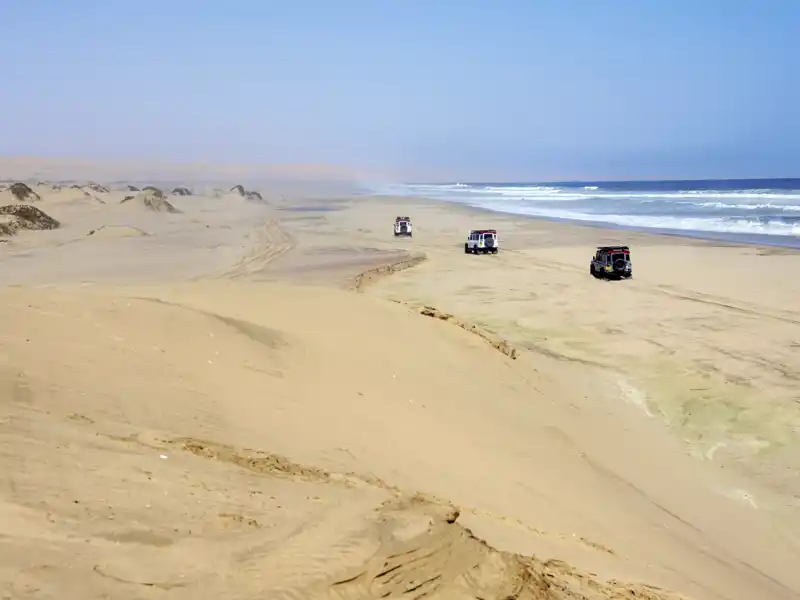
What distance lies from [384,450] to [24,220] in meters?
45.3

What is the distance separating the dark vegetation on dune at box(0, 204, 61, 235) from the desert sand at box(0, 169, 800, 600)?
3008 centimetres

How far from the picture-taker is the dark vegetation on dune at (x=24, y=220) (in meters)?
45.8

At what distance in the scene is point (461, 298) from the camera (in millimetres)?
29312

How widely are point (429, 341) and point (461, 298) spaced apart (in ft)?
40.2

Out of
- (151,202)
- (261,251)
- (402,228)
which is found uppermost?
(151,202)

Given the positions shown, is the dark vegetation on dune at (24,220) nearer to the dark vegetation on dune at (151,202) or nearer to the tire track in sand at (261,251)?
the tire track in sand at (261,251)

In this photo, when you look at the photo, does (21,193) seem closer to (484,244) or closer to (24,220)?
(24,220)

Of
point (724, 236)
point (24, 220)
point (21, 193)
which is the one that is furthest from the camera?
point (21, 193)

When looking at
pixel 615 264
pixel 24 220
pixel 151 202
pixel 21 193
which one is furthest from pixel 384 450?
pixel 151 202

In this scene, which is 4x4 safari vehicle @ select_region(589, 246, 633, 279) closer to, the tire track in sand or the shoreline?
the tire track in sand

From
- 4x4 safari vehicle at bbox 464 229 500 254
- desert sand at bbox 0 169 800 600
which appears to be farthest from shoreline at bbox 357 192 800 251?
desert sand at bbox 0 169 800 600

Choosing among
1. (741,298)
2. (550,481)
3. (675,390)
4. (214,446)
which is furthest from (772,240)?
(214,446)

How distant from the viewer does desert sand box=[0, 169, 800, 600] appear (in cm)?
636

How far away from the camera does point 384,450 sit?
10.3m
